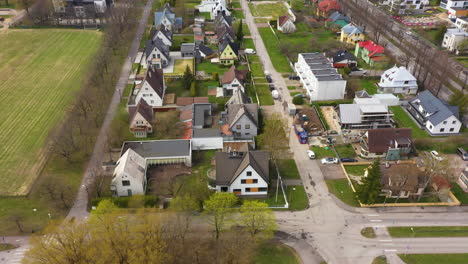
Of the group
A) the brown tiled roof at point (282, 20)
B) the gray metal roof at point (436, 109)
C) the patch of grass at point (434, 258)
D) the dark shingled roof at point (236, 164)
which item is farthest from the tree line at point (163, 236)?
the brown tiled roof at point (282, 20)

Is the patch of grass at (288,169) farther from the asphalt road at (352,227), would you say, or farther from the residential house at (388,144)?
the residential house at (388,144)

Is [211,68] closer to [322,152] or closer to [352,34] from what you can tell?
[322,152]

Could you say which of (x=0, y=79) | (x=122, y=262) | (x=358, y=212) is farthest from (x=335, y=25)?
(x=122, y=262)

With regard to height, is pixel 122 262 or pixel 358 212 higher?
pixel 122 262

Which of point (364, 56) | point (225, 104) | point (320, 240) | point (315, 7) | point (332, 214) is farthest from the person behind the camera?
point (315, 7)

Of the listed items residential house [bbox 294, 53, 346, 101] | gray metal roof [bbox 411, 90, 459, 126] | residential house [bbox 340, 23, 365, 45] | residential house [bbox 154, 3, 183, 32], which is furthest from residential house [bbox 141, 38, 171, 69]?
gray metal roof [bbox 411, 90, 459, 126]

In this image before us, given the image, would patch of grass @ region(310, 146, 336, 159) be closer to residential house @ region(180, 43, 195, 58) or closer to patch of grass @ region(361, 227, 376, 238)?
patch of grass @ region(361, 227, 376, 238)

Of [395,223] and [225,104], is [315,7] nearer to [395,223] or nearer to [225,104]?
[225,104]
